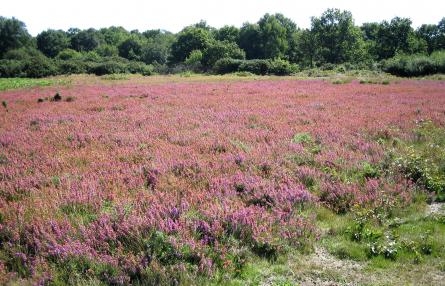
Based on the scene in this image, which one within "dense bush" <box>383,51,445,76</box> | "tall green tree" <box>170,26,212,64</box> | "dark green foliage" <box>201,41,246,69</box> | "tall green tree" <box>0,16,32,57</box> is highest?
"tall green tree" <box>0,16,32,57</box>

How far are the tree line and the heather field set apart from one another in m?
47.9

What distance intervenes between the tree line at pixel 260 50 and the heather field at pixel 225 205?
4785 centimetres

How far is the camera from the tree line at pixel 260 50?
62.5 m

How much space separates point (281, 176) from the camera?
887 centimetres

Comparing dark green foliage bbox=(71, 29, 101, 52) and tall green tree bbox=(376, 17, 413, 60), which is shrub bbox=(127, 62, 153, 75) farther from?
dark green foliage bbox=(71, 29, 101, 52)

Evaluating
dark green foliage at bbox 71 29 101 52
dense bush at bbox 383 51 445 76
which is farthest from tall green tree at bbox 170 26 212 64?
dense bush at bbox 383 51 445 76

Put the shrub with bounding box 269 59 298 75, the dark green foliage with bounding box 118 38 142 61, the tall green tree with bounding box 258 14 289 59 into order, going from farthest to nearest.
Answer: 1. the dark green foliage with bounding box 118 38 142 61
2. the tall green tree with bounding box 258 14 289 59
3. the shrub with bounding box 269 59 298 75

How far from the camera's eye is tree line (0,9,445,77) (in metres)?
62.5

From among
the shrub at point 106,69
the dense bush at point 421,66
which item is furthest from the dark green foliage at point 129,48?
the dense bush at point 421,66

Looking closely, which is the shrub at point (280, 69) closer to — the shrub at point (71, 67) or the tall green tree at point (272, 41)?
the shrub at point (71, 67)

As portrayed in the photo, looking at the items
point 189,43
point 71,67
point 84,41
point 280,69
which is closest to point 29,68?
point 71,67

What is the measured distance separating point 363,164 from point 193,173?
4250mm

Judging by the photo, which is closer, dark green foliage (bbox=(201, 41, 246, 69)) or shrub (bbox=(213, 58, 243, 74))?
shrub (bbox=(213, 58, 243, 74))

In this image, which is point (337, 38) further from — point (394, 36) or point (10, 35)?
point (10, 35)
